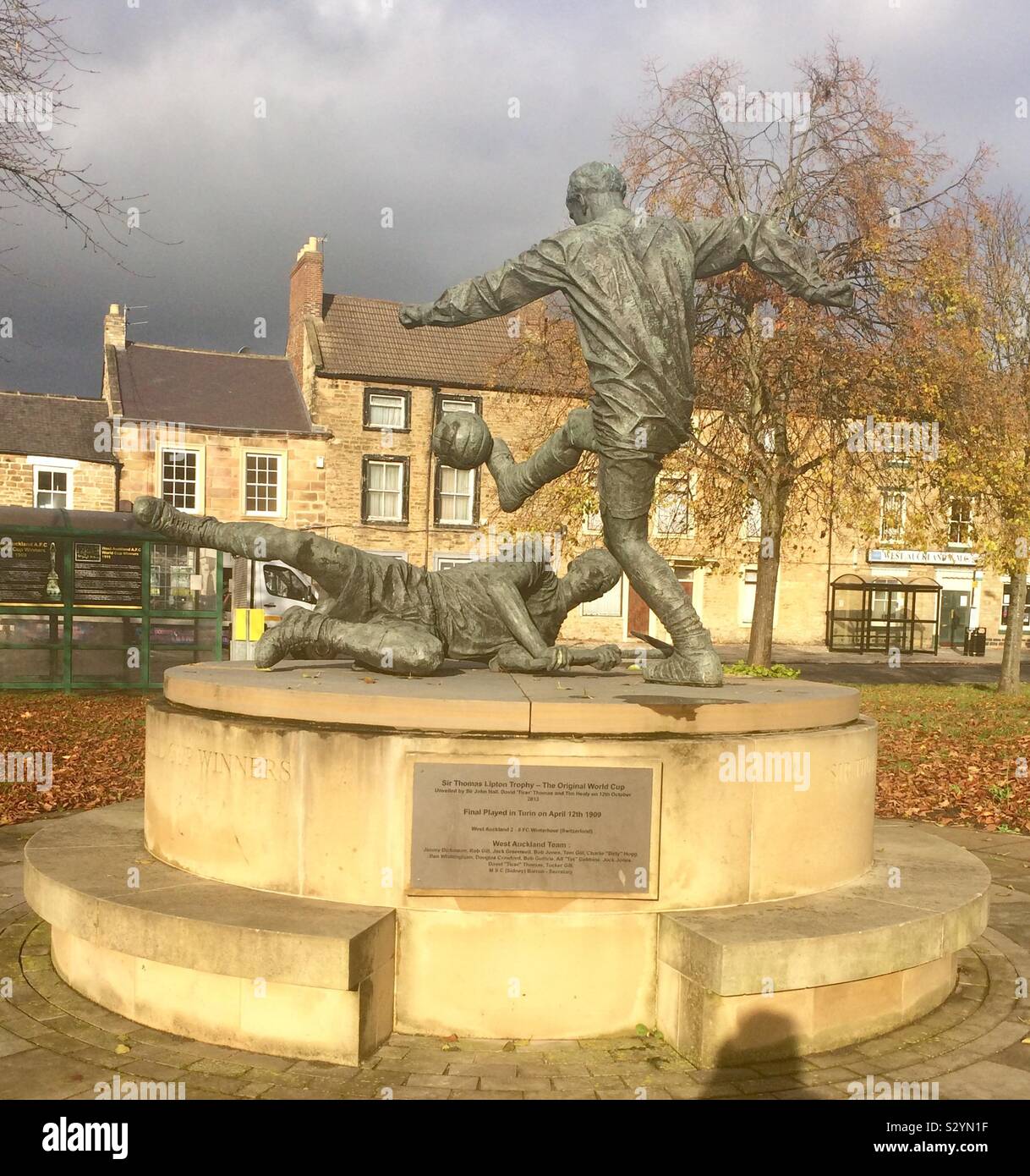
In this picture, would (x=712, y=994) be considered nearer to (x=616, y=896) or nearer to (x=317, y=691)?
(x=616, y=896)

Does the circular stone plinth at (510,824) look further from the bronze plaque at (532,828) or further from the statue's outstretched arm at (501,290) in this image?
the statue's outstretched arm at (501,290)

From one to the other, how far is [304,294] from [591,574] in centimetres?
3059

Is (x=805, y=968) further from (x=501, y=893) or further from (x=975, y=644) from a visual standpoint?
(x=975, y=644)

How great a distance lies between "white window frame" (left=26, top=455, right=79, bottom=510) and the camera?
30844mm

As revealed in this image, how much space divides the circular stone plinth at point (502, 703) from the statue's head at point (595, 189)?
254 centimetres

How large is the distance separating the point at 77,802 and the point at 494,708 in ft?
19.8

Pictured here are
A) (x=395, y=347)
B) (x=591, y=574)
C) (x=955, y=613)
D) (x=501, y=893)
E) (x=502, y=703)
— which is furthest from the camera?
(x=955, y=613)

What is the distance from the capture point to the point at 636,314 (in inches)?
205

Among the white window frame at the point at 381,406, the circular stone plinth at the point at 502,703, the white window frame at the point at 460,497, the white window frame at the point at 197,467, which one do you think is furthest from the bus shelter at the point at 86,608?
the white window frame at the point at 460,497

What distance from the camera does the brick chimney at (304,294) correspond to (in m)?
33.8

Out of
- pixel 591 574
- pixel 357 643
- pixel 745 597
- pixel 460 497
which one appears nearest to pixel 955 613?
pixel 745 597

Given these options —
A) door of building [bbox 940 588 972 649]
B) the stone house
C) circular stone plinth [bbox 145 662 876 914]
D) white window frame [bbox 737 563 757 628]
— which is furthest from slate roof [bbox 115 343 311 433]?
circular stone plinth [bbox 145 662 876 914]

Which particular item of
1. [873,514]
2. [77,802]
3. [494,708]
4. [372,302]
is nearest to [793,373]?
[873,514]

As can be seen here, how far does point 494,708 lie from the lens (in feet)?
14.6
